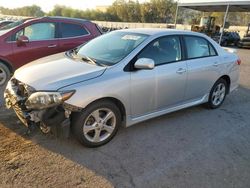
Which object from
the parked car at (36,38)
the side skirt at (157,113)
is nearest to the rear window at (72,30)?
the parked car at (36,38)

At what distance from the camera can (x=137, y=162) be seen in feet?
11.3

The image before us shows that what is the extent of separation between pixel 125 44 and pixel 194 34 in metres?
1.48

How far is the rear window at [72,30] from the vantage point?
7.07 meters

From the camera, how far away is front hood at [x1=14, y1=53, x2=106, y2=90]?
→ 337cm

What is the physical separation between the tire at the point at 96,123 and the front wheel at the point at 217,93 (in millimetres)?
2402

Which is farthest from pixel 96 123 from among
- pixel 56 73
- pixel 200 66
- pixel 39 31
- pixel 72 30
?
pixel 72 30

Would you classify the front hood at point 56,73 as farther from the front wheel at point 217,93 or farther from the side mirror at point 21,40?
the front wheel at point 217,93

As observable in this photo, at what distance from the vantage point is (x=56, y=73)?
11.8 feet

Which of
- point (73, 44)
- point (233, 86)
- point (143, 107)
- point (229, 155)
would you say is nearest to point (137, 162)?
point (143, 107)

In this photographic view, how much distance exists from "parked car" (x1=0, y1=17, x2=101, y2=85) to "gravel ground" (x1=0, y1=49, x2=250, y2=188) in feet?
6.36

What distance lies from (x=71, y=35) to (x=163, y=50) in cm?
355

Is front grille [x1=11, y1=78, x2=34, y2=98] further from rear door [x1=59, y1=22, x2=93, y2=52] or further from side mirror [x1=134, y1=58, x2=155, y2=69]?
rear door [x1=59, y1=22, x2=93, y2=52]

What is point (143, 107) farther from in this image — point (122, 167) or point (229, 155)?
point (229, 155)

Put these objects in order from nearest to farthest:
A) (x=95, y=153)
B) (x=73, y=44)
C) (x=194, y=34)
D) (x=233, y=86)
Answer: (x=95, y=153) < (x=194, y=34) < (x=233, y=86) < (x=73, y=44)
